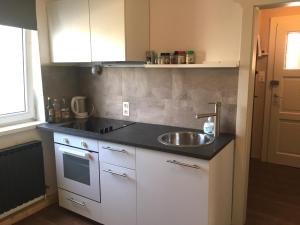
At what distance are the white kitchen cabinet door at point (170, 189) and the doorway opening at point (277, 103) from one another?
5.08ft

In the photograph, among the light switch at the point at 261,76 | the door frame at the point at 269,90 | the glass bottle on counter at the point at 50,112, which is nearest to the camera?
the glass bottle on counter at the point at 50,112

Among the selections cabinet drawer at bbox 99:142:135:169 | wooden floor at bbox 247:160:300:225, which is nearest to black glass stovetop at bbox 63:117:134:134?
cabinet drawer at bbox 99:142:135:169

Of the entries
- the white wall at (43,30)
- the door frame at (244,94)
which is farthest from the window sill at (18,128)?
the door frame at (244,94)

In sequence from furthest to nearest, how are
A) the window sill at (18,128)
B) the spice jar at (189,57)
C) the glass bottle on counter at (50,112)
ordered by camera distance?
the glass bottle on counter at (50,112)
the window sill at (18,128)
the spice jar at (189,57)

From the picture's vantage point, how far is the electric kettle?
2.82 metres

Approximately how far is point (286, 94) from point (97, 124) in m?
2.60

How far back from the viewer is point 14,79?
250cm

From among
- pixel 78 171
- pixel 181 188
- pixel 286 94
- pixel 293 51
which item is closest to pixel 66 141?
pixel 78 171

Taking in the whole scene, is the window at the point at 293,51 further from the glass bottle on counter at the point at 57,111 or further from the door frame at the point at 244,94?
the glass bottle on counter at the point at 57,111

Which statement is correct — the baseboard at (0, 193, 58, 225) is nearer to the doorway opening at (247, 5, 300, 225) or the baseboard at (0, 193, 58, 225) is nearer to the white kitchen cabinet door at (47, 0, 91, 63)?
the white kitchen cabinet door at (47, 0, 91, 63)

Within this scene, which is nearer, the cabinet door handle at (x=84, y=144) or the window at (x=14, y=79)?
the cabinet door handle at (x=84, y=144)

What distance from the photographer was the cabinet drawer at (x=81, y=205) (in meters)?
2.29

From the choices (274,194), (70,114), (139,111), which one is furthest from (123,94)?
(274,194)

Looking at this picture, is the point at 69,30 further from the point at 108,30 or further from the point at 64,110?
the point at 64,110
